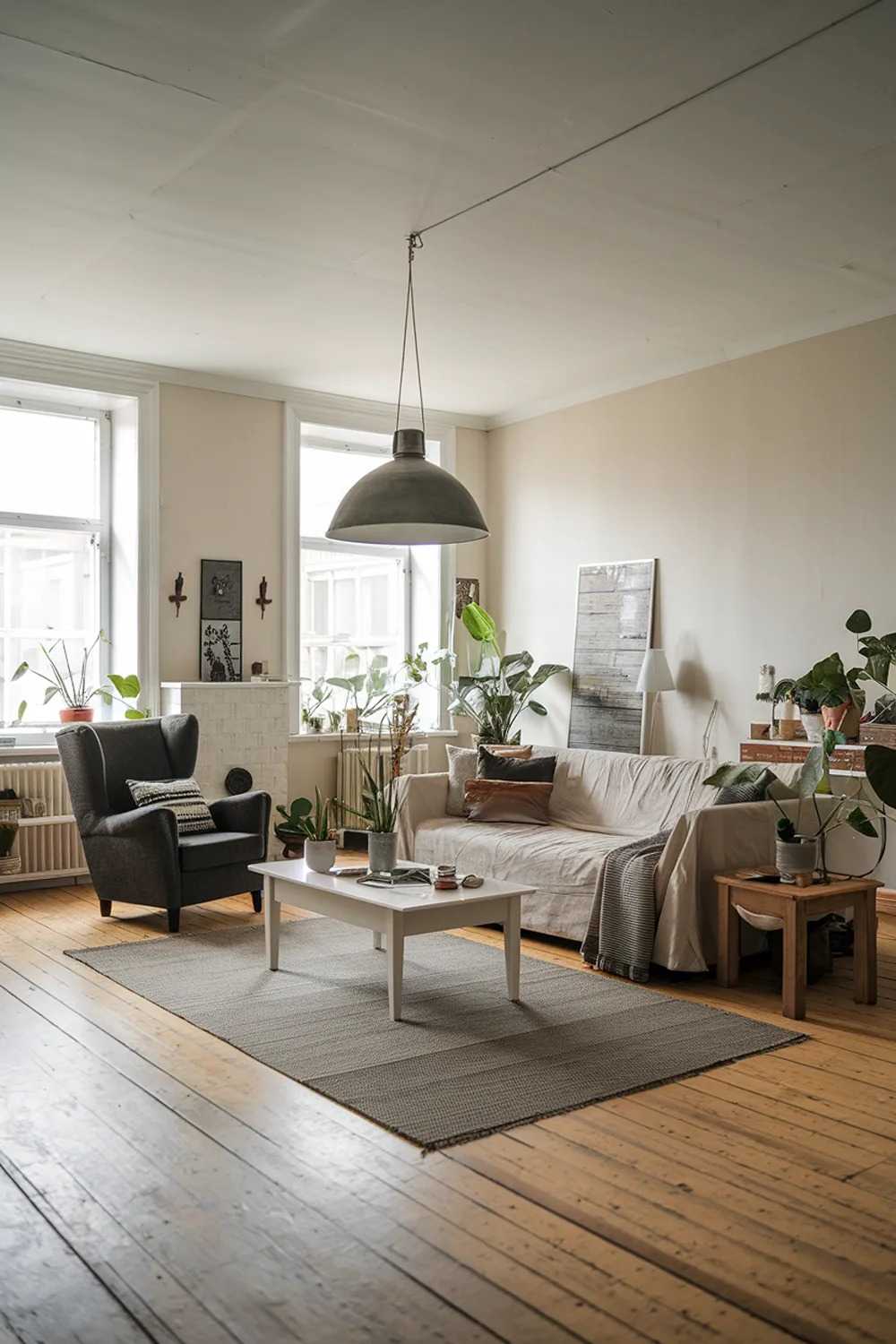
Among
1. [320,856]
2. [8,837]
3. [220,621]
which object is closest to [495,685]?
[220,621]

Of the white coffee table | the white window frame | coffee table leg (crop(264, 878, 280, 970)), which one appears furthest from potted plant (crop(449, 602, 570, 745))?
the white coffee table

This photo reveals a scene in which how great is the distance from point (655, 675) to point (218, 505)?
2856 millimetres

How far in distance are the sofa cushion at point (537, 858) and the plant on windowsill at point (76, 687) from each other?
200 centimetres

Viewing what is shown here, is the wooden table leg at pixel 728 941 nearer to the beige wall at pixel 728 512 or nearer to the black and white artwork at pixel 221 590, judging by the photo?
the beige wall at pixel 728 512

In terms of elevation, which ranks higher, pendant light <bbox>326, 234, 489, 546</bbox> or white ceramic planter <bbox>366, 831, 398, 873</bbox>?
pendant light <bbox>326, 234, 489, 546</bbox>

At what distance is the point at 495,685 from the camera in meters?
7.97

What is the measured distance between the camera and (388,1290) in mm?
2332

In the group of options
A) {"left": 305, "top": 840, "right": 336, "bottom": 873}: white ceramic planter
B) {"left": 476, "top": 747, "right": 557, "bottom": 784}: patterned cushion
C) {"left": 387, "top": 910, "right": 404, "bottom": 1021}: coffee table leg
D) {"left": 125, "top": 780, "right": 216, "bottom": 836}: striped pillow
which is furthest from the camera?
{"left": 476, "top": 747, "right": 557, "bottom": 784}: patterned cushion

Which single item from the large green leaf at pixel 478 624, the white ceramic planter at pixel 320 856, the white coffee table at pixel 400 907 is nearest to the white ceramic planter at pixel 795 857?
the white coffee table at pixel 400 907

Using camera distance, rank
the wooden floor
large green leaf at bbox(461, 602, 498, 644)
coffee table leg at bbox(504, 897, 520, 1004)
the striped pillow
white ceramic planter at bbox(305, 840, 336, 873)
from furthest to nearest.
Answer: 1. large green leaf at bbox(461, 602, 498, 644)
2. the striped pillow
3. white ceramic planter at bbox(305, 840, 336, 873)
4. coffee table leg at bbox(504, 897, 520, 1004)
5. the wooden floor

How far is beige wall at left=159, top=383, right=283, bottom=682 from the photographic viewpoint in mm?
7234

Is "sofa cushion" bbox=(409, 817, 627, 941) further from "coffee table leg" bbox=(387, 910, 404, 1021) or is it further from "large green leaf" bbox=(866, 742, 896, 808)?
"large green leaf" bbox=(866, 742, 896, 808)

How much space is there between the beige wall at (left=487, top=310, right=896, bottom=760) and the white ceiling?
297 mm

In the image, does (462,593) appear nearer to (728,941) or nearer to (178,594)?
(178,594)
